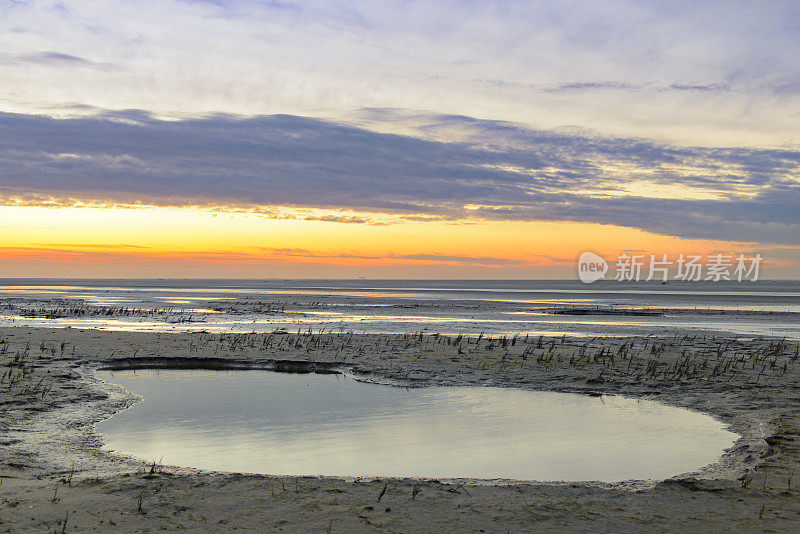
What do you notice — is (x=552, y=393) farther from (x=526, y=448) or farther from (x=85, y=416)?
(x=85, y=416)

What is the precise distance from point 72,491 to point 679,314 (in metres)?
58.9

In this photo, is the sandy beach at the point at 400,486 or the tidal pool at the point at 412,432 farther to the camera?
the tidal pool at the point at 412,432

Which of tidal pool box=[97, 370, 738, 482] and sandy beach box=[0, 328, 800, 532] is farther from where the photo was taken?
tidal pool box=[97, 370, 738, 482]

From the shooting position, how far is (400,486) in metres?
9.77

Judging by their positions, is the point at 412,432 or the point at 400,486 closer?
the point at 400,486

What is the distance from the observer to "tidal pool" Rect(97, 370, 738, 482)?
11852 millimetres

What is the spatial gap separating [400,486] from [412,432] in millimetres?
4706

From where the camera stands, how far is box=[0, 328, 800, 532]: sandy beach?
8.20 metres

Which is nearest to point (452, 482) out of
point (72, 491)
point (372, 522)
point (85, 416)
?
point (372, 522)

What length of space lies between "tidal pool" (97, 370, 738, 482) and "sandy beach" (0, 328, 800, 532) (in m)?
0.87

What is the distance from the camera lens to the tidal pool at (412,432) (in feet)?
38.9

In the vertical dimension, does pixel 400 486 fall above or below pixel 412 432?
above

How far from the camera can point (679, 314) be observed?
58812 millimetres

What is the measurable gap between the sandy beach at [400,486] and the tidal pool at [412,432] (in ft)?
2.87
